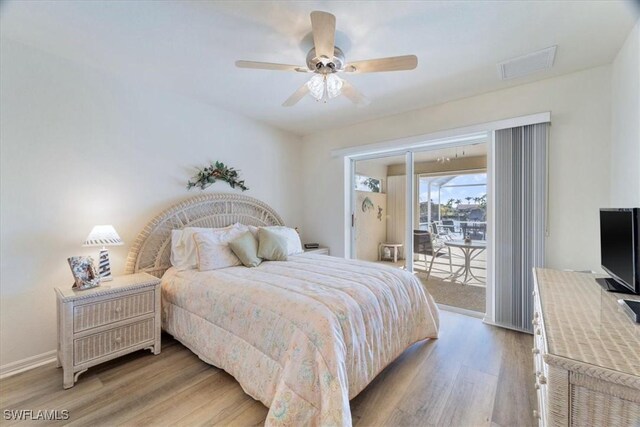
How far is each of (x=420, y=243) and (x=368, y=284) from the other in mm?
1945

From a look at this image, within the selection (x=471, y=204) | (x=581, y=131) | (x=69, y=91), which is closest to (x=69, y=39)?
(x=69, y=91)

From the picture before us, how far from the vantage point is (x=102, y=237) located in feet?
7.24

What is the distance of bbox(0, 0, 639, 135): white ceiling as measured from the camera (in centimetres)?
167

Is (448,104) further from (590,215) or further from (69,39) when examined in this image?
(69,39)

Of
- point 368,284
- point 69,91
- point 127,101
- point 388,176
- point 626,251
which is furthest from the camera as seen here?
point 388,176

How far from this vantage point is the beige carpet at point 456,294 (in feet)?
10.5

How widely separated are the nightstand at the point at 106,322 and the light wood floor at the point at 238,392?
14 centimetres

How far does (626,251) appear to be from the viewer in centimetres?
142

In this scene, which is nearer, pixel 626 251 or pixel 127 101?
pixel 626 251

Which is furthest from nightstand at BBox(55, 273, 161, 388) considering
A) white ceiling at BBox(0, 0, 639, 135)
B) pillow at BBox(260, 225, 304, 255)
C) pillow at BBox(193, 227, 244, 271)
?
white ceiling at BBox(0, 0, 639, 135)

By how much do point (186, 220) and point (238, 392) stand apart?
6.27ft

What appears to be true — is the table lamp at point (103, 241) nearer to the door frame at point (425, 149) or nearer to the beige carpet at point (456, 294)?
the door frame at point (425, 149)
